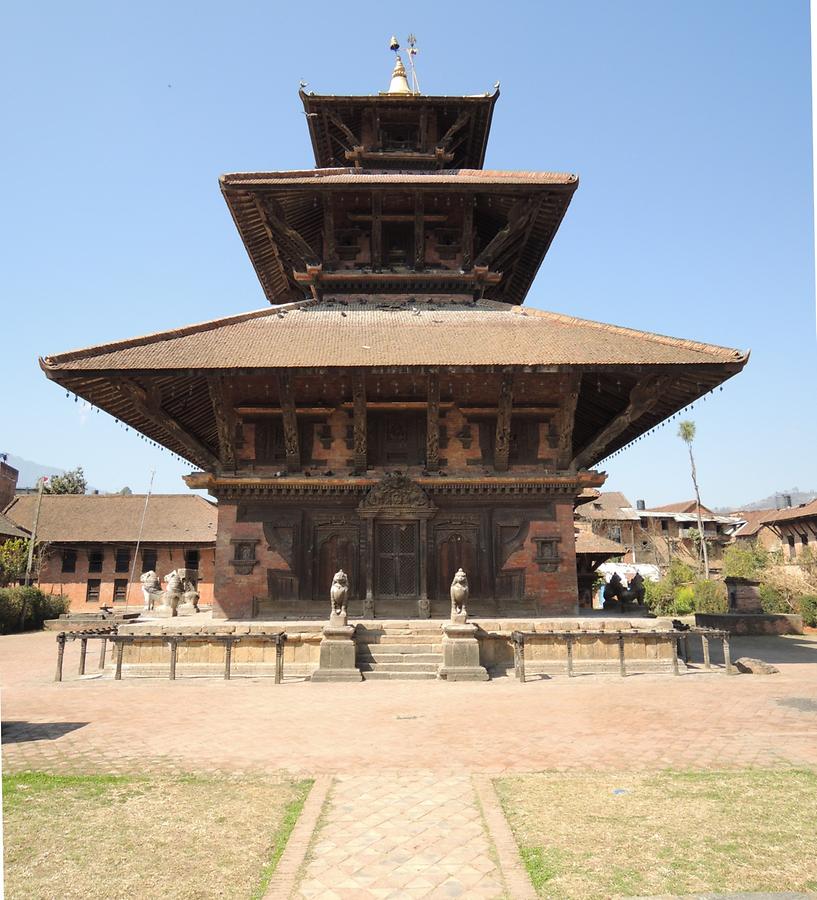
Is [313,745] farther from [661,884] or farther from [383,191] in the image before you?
[383,191]

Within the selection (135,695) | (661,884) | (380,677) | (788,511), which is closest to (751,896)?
(661,884)

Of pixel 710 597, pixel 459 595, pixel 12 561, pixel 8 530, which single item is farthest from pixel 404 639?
pixel 8 530

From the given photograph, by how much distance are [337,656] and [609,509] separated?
5616cm

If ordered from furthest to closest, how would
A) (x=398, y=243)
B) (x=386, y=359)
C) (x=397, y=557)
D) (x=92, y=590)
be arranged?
(x=92, y=590), (x=398, y=243), (x=397, y=557), (x=386, y=359)

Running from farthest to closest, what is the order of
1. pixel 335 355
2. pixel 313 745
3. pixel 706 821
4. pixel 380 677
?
pixel 335 355 → pixel 380 677 → pixel 313 745 → pixel 706 821

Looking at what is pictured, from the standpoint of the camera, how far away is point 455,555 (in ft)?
49.8

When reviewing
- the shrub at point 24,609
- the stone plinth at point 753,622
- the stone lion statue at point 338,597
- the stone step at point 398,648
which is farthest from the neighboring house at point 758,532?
the shrub at point 24,609

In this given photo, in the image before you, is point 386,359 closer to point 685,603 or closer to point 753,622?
point 753,622

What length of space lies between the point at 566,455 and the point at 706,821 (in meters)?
10.5

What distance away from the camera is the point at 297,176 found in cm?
1725

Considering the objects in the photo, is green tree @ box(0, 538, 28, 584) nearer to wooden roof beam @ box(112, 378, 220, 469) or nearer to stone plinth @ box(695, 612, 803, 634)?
wooden roof beam @ box(112, 378, 220, 469)

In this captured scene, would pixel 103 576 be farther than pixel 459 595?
Yes

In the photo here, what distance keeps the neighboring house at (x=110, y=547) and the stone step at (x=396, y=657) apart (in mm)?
32792

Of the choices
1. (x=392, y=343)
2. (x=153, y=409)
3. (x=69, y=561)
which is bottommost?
(x=69, y=561)
